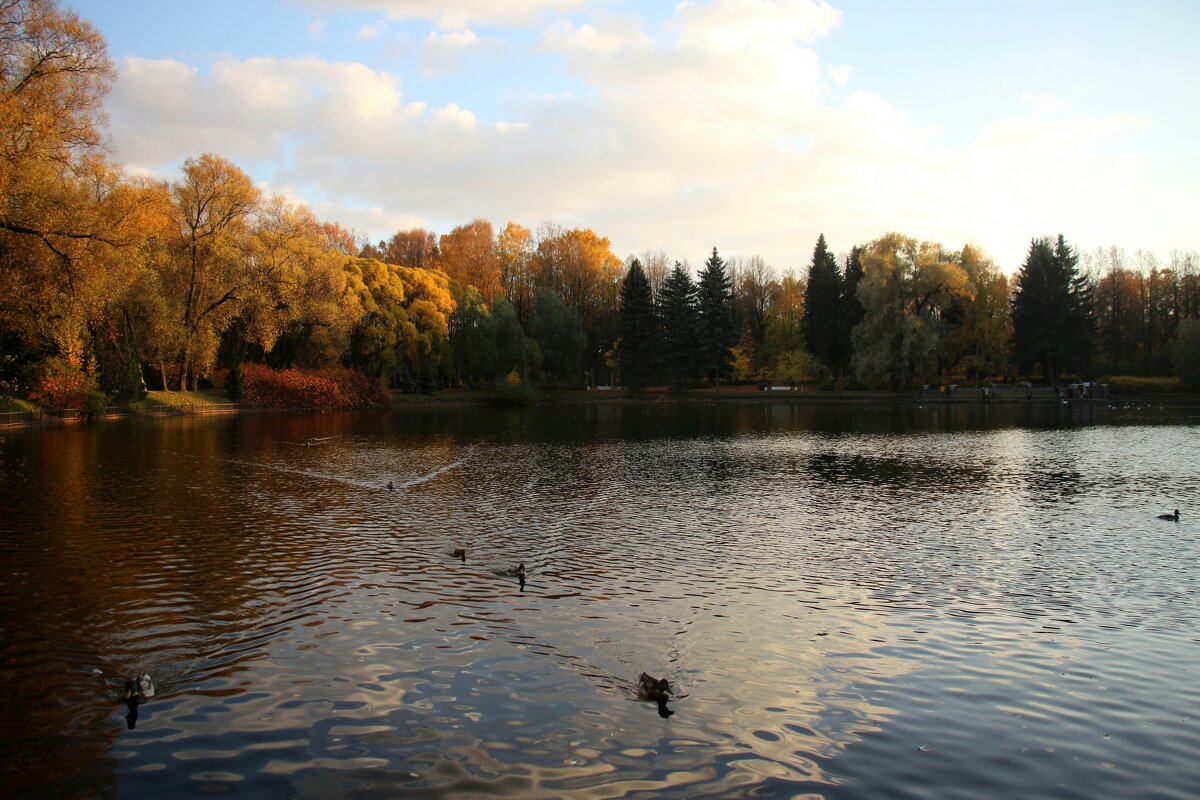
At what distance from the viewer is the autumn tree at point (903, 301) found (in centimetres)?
7356

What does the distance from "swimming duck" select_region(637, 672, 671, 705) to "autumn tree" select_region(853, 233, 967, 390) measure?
236 ft

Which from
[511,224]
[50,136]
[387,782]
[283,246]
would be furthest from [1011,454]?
[511,224]

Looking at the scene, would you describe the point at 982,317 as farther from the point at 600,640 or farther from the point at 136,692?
the point at 136,692

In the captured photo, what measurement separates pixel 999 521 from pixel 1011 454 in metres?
14.5

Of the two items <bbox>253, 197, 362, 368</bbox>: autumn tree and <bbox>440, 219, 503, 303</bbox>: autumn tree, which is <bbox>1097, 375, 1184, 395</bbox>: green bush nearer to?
<bbox>440, 219, 503, 303</bbox>: autumn tree

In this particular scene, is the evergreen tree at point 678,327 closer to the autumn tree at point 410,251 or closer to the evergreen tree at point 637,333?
the evergreen tree at point 637,333

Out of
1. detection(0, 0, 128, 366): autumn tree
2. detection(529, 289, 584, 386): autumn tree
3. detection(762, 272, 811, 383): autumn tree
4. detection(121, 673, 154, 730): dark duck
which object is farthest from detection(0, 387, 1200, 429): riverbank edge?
detection(121, 673, 154, 730): dark duck

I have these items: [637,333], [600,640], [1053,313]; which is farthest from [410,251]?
[600,640]

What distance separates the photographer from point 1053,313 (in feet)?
250

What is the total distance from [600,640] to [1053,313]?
8137 cm

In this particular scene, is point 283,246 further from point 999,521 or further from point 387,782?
point 387,782

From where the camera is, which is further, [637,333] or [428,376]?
[637,333]

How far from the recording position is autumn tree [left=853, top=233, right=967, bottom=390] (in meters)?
73.6

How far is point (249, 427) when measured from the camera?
42.2 meters
